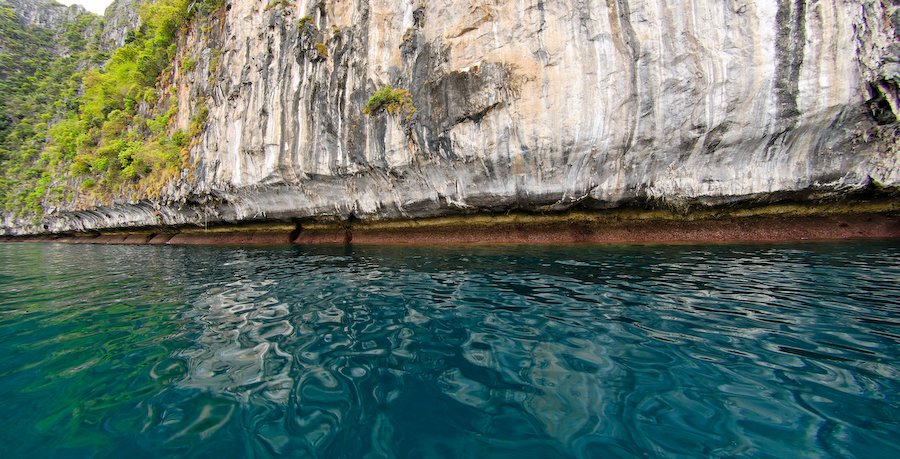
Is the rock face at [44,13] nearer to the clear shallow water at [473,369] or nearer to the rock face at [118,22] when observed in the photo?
the rock face at [118,22]

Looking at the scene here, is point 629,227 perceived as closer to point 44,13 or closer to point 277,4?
point 277,4

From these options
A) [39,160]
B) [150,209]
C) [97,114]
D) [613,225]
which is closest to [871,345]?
[613,225]

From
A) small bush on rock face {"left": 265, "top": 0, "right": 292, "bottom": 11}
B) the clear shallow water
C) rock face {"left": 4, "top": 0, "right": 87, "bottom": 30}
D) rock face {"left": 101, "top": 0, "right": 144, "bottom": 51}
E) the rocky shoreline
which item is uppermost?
rock face {"left": 4, "top": 0, "right": 87, "bottom": 30}

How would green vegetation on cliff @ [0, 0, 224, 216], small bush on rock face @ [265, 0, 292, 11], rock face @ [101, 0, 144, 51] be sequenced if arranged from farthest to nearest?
rock face @ [101, 0, 144, 51], green vegetation on cliff @ [0, 0, 224, 216], small bush on rock face @ [265, 0, 292, 11]

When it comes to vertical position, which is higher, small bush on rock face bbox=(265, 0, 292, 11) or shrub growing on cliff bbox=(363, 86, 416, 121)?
small bush on rock face bbox=(265, 0, 292, 11)

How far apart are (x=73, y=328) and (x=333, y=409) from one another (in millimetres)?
4312

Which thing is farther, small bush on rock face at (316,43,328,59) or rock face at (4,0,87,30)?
rock face at (4,0,87,30)

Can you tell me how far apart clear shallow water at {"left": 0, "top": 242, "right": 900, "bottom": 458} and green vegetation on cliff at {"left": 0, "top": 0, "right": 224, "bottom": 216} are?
1537cm

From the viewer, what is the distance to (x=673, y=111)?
8031 millimetres

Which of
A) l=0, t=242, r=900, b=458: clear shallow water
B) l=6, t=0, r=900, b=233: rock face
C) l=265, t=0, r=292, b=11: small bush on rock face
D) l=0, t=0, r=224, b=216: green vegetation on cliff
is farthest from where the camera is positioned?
l=0, t=0, r=224, b=216: green vegetation on cliff

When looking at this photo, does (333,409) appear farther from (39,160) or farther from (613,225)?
(39,160)

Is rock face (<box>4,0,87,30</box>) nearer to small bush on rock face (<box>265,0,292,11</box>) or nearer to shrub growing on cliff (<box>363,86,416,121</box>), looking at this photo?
small bush on rock face (<box>265,0,292,11</box>)

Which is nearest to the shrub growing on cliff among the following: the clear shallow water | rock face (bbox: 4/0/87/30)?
the clear shallow water

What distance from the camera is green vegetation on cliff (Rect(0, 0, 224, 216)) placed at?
17.1 meters
